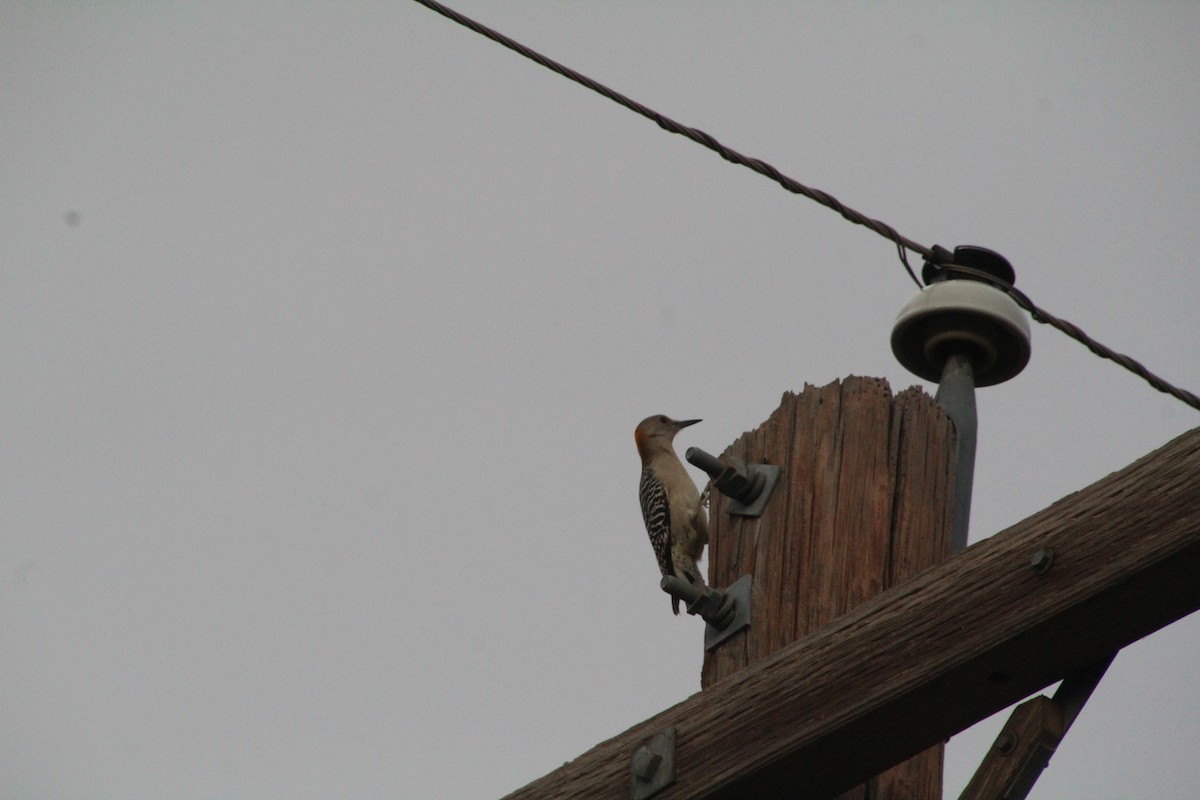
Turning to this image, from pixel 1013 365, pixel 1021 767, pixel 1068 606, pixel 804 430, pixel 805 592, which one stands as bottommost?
pixel 1021 767

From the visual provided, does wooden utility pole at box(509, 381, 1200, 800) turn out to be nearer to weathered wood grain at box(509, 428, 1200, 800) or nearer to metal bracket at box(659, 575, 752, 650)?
weathered wood grain at box(509, 428, 1200, 800)

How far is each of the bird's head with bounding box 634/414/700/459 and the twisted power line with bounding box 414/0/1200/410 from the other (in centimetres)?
505

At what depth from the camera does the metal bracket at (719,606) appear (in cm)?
356

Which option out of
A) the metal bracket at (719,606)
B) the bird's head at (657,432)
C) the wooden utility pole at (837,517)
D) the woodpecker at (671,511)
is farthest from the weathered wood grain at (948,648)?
the bird's head at (657,432)

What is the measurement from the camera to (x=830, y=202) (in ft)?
15.0

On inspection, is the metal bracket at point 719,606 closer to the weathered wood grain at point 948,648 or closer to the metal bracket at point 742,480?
the metal bracket at point 742,480

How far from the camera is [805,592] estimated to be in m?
3.49

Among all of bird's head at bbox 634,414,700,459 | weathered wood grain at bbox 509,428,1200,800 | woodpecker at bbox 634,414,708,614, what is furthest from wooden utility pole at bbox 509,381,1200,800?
bird's head at bbox 634,414,700,459

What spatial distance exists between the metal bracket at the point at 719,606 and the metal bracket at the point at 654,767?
0.47 meters

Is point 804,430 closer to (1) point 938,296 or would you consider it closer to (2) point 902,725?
(1) point 938,296

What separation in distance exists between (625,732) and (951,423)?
1137mm

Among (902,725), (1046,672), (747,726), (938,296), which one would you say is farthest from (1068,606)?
(938,296)

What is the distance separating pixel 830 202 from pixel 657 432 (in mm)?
5380

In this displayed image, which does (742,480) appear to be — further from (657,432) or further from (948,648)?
(657,432)
